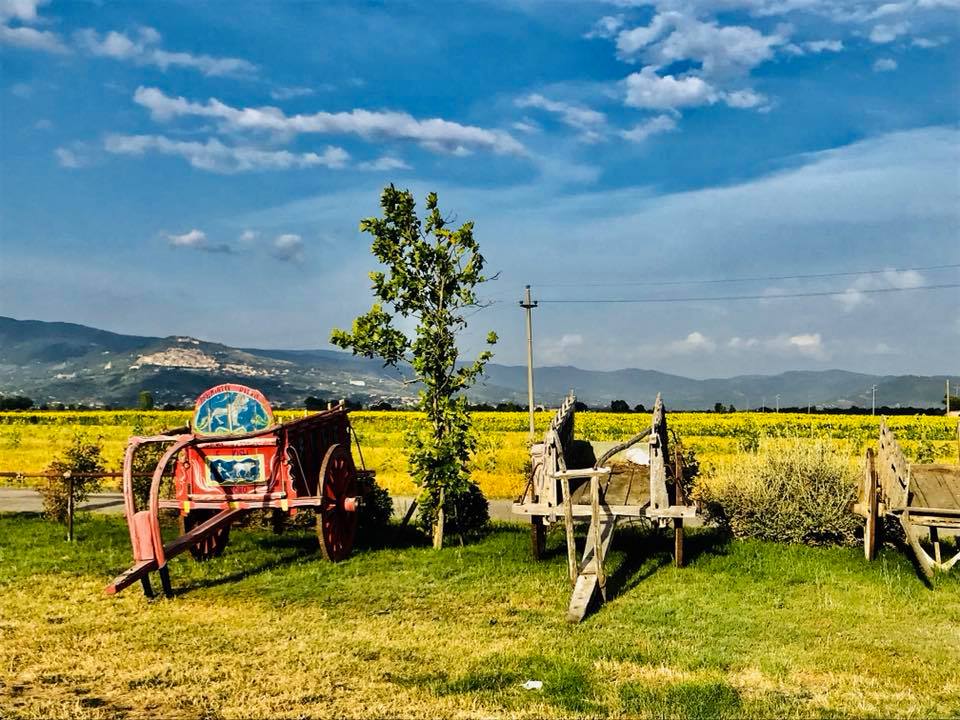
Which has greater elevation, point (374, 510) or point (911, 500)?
point (911, 500)

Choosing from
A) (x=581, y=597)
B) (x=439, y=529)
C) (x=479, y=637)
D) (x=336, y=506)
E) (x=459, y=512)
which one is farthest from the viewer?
(x=459, y=512)

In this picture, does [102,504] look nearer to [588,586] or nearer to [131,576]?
[131,576]

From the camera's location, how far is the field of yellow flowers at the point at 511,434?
2650 cm

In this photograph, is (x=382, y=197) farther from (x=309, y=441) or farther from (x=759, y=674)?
(x=759, y=674)

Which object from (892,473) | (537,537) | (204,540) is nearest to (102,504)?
(204,540)

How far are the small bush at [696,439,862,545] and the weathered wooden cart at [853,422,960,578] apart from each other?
1.98 ft

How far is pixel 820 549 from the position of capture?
42.8ft

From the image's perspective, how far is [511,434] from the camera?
4294 centimetres

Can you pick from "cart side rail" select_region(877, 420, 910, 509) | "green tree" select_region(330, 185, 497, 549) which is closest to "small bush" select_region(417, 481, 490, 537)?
"green tree" select_region(330, 185, 497, 549)

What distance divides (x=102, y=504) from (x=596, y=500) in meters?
15.2

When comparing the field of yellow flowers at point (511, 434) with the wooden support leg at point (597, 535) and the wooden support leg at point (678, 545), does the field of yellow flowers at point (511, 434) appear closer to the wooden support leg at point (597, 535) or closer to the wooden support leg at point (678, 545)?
the wooden support leg at point (678, 545)

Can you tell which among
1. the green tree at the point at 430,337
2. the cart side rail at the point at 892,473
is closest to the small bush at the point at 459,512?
the green tree at the point at 430,337

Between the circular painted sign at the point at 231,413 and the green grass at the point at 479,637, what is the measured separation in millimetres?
2098

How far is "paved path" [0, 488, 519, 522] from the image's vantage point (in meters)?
18.7
